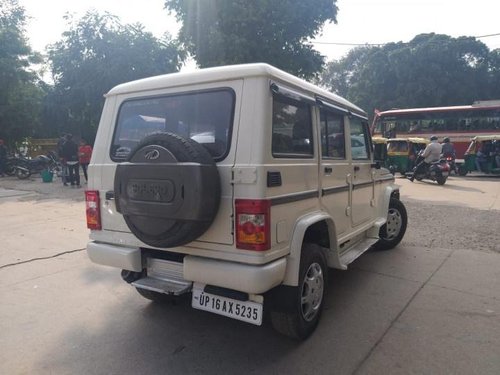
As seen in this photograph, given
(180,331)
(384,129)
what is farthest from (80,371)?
(384,129)

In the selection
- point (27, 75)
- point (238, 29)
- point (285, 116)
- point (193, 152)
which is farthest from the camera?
point (27, 75)

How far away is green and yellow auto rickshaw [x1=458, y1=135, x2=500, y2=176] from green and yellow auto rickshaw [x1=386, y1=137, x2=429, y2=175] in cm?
212

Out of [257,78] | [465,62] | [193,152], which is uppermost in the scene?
[465,62]

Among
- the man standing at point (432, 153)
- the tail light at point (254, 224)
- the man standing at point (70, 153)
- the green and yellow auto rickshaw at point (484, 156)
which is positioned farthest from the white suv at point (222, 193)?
the green and yellow auto rickshaw at point (484, 156)

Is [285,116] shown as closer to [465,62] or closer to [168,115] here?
[168,115]

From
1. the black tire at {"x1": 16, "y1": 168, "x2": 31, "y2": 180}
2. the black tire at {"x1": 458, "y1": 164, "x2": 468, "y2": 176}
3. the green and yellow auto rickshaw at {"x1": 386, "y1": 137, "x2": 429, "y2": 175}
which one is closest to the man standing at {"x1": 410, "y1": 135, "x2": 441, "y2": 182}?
the green and yellow auto rickshaw at {"x1": 386, "y1": 137, "x2": 429, "y2": 175}

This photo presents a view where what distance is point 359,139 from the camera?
15.5ft

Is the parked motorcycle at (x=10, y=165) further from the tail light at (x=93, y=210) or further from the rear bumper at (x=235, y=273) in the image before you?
the rear bumper at (x=235, y=273)

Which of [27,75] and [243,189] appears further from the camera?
[27,75]

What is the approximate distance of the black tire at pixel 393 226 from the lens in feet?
19.1

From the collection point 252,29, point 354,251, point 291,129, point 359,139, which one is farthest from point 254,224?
point 252,29

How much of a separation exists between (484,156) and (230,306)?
18.3m

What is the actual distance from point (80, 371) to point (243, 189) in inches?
68.4

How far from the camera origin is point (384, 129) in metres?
23.5
